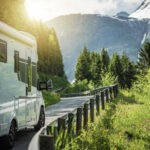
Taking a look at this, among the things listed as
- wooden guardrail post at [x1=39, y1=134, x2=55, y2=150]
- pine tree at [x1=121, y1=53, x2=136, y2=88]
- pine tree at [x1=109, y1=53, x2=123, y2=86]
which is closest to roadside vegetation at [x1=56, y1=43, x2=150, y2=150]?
wooden guardrail post at [x1=39, y1=134, x2=55, y2=150]

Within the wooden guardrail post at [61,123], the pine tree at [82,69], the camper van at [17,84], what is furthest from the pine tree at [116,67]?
the wooden guardrail post at [61,123]

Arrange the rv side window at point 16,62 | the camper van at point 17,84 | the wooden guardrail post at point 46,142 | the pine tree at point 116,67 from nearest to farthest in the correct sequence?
the wooden guardrail post at point 46,142 < the camper van at point 17,84 < the rv side window at point 16,62 < the pine tree at point 116,67

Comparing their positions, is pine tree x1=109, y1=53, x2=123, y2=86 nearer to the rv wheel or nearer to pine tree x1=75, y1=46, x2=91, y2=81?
pine tree x1=75, y1=46, x2=91, y2=81

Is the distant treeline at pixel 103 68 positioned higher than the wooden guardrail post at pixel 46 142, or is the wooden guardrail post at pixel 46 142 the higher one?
the distant treeline at pixel 103 68

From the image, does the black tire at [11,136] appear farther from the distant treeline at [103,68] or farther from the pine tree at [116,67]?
the pine tree at [116,67]

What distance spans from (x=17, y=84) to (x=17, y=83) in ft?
0.09

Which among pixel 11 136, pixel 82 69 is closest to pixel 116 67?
pixel 82 69

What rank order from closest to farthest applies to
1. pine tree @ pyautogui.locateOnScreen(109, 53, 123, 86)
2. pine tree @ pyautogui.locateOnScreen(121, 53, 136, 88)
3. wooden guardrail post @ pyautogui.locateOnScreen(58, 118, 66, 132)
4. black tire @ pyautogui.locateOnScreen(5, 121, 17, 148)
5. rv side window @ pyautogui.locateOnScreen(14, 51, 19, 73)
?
wooden guardrail post @ pyautogui.locateOnScreen(58, 118, 66, 132)
black tire @ pyautogui.locateOnScreen(5, 121, 17, 148)
rv side window @ pyautogui.locateOnScreen(14, 51, 19, 73)
pine tree @ pyautogui.locateOnScreen(109, 53, 123, 86)
pine tree @ pyautogui.locateOnScreen(121, 53, 136, 88)

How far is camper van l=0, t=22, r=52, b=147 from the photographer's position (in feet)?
25.1

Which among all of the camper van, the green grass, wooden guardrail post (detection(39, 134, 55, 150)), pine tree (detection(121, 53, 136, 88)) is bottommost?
the green grass

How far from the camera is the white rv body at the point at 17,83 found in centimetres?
760

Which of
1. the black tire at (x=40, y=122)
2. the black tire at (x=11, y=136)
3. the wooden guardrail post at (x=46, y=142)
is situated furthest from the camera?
the black tire at (x=40, y=122)

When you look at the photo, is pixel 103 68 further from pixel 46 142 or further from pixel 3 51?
pixel 46 142

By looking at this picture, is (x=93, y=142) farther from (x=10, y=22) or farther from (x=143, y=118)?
(x=10, y=22)
